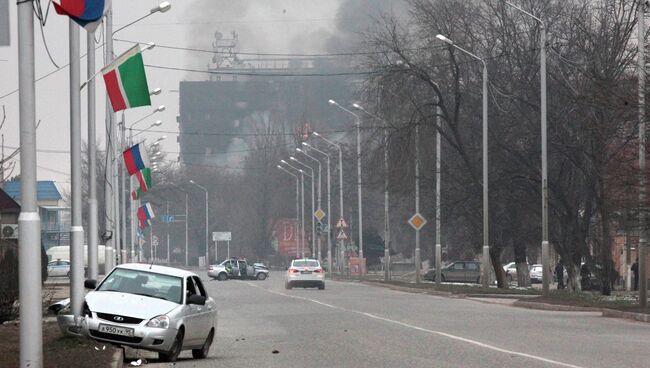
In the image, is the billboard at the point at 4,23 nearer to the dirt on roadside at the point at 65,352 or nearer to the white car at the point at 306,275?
the dirt on roadside at the point at 65,352

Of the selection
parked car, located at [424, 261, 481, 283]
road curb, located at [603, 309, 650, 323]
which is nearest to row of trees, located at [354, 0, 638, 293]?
road curb, located at [603, 309, 650, 323]

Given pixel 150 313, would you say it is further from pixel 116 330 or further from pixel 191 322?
pixel 191 322

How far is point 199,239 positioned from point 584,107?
10800cm

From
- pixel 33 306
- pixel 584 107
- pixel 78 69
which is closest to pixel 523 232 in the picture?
pixel 584 107

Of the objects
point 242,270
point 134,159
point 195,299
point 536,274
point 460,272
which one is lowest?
point 536,274

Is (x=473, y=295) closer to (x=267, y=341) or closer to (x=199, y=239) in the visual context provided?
(x=267, y=341)

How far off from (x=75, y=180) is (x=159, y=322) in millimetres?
Answer: 2269

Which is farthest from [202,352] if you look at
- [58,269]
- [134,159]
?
[58,269]

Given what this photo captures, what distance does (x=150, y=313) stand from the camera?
62.5ft

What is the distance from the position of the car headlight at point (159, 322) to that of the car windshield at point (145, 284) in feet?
3.38

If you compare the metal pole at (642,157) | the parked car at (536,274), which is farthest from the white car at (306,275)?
the parked car at (536,274)

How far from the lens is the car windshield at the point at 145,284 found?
66.4 ft

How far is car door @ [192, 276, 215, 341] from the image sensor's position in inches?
809

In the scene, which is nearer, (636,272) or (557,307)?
(557,307)
